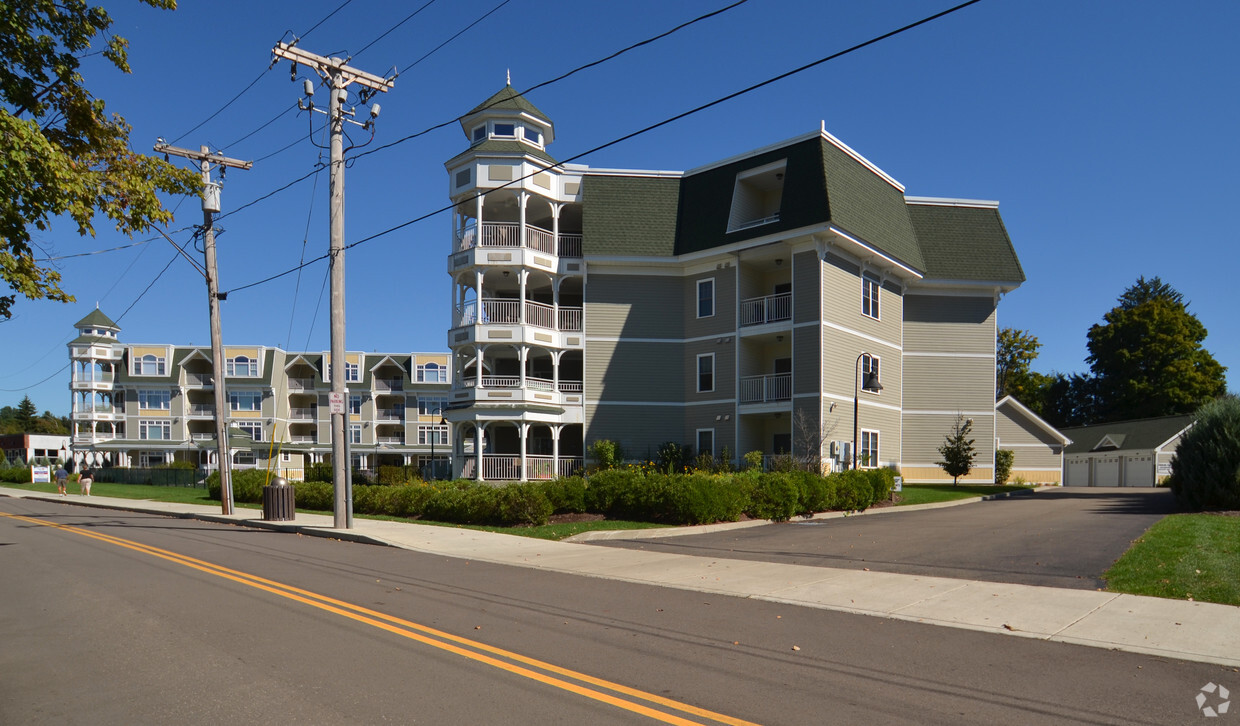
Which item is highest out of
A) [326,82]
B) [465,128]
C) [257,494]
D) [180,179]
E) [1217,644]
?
[465,128]

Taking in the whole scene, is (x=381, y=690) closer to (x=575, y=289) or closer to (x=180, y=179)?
(x=180, y=179)

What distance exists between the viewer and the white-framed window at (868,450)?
3184 cm

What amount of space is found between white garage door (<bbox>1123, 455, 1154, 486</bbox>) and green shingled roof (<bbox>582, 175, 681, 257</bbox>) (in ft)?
105

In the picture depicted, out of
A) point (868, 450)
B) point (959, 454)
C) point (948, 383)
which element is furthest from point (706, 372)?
point (948, 383)

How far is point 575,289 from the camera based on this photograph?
A: 3712 cm

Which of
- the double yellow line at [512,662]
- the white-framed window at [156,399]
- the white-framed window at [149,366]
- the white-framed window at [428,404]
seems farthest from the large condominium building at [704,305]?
the white-framed window at [156,399]

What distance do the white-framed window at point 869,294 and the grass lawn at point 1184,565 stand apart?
18.6 m

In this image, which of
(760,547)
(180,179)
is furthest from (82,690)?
(760,547)

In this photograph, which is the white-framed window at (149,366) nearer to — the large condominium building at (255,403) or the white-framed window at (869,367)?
the large condominium building at (255,403)

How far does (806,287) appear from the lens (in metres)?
30.5

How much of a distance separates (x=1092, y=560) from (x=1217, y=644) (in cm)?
546

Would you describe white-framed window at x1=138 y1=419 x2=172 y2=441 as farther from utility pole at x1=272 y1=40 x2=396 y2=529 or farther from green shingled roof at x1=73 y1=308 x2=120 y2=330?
utility pole at x1=272 y1=40 x2=396 y2=529

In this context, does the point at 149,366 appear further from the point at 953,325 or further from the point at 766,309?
the point at 953,325

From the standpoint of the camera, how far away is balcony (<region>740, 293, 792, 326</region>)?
103ft
